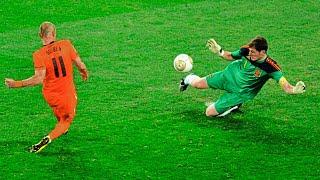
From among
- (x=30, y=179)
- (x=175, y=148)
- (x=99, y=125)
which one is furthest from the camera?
(x=99, y=125)

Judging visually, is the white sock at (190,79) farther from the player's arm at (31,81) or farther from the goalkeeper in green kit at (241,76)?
the player's arm at (31,81)

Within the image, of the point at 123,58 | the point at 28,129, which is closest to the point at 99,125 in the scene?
the point at 28,129

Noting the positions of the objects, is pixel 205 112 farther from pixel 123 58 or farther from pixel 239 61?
pixel 123 58

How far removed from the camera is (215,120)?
37.2 feet

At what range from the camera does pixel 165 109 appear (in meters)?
11.7

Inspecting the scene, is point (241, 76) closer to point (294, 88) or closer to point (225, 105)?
point (225, 105)

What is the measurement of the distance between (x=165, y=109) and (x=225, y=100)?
0.93m

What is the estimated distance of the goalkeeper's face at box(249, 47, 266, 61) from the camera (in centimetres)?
1062

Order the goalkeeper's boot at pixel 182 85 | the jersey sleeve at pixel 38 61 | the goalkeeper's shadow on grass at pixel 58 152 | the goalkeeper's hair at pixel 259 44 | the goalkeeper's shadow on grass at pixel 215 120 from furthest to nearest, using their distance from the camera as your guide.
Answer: the goalkeeper's boot at pixel 182 85
the goalkeeper's shadow on grass at pixel 215 120
the goalkeeper's hair at pixel 259 44
the goalkeeper's shadow on grass at pixel 58 152
the jersey sleeve at pixel 38 61

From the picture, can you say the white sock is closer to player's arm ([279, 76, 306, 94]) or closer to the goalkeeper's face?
the goalkeeper's face

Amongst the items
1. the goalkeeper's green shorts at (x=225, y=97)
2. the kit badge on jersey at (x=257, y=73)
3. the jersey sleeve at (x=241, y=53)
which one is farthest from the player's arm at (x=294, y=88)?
the goalkeeper's green shorts at (x=225, y=97)

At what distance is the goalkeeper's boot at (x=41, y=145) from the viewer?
9883 mm

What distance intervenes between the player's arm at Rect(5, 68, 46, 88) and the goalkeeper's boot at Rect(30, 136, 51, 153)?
706mm

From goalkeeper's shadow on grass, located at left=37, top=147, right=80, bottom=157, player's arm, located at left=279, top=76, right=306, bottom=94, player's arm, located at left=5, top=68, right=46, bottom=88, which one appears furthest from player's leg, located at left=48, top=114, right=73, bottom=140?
player's arm, located at left=279, top=76, right=306, bottom=94
